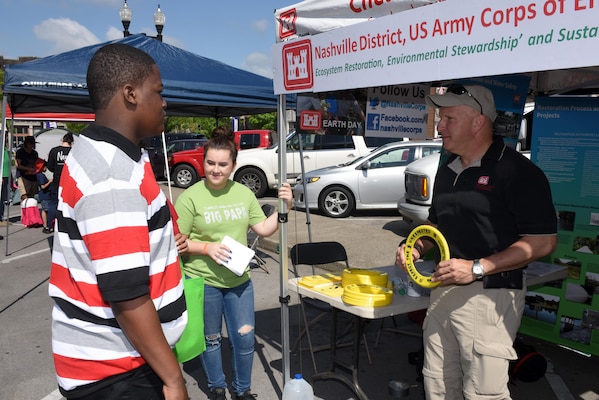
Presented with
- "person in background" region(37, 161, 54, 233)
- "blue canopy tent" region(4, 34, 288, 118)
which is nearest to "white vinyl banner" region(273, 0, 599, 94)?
"blue canopy tent" region(4, 34, 288, 118)

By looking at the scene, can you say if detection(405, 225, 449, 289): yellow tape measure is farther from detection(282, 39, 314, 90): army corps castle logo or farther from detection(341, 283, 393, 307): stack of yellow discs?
detection(282, 39, 314, 90): army corps castle logo

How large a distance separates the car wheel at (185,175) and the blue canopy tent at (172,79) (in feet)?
29.0

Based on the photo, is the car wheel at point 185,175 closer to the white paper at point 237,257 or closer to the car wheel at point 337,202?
the car wheel at point 337,202

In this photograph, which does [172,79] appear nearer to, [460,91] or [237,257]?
[237,257]

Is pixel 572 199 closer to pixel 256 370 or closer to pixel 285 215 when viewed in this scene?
pixel 285 215

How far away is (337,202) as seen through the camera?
1071 centimetres

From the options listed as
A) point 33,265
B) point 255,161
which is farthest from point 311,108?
point 255,161

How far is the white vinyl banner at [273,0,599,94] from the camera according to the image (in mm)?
1730

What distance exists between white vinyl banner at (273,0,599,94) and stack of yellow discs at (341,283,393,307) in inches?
50.8

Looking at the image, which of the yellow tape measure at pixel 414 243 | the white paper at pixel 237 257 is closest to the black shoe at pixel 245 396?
the white paper at pixel 237 257

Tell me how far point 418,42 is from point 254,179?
39.2ft

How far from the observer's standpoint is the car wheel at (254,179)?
1392 centimetres

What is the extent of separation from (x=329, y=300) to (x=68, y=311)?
2.08 m

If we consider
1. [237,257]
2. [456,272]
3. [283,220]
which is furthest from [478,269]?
[237,257]
